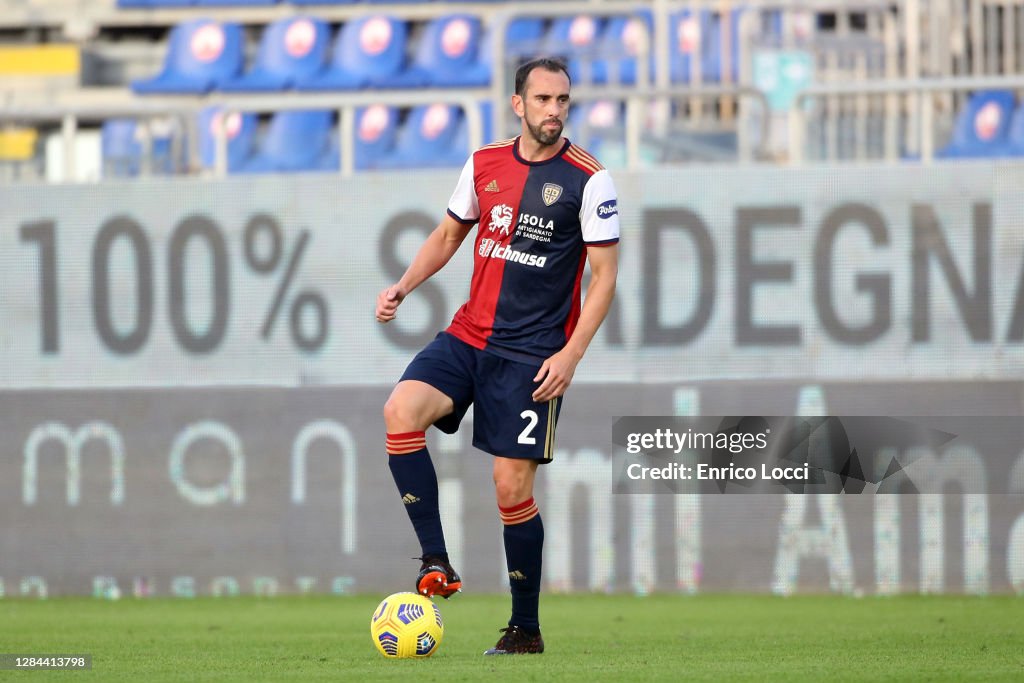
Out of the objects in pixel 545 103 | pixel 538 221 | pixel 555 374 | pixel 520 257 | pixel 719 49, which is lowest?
pixel 555 374

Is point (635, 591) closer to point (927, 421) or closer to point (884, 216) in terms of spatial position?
point (927, 421)

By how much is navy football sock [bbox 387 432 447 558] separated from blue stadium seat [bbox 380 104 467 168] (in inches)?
387

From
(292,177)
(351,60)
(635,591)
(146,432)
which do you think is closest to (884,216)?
(635,591)

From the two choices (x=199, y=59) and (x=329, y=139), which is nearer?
(x=329, y=139)

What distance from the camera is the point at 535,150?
18.6 ft

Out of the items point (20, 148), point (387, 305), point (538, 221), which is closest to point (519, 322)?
→ point (538, 221)

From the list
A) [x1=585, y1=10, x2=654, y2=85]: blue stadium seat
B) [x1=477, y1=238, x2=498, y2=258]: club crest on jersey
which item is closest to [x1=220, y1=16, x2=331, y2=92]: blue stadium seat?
[x1=585, y1=10, x2=654, y2=85]: blue stadium seat

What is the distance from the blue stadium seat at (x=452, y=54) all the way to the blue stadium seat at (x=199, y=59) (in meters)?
2.14

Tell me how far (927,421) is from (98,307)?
511 cm

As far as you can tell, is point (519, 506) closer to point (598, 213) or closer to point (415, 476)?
point (415, 476)

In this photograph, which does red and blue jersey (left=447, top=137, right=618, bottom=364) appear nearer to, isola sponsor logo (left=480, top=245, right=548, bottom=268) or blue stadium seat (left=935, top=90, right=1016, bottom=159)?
isola sponsor logo (left=480, top=245, right=548, bottom=268)

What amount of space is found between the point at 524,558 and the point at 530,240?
46.3 inches

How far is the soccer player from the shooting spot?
5590 mm

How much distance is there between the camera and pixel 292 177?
32.0 feet
